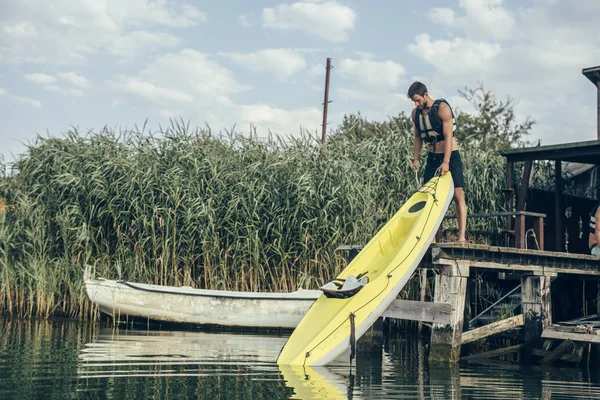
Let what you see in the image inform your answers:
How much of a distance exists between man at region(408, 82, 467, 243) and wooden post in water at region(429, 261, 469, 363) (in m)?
0.40

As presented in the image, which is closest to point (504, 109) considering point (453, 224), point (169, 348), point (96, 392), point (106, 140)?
point (453, 224)

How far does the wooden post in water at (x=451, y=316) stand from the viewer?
797cm

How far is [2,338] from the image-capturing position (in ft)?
29.9

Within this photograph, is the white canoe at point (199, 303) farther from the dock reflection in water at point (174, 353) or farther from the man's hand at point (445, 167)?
the man's hand at point (445, 167)

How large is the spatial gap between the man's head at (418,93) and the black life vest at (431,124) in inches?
5.3

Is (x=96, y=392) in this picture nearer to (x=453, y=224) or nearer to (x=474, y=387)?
(x=474, y=387)

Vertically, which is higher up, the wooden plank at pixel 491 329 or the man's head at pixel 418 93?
the man's head at pixel 418 93

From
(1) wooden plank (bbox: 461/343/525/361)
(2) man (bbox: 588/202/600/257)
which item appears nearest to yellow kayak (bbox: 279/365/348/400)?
(1) wooden plank (bbox: 461/343/525/361)

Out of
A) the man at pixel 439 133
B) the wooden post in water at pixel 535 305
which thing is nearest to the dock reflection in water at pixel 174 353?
the man at pixel 439 133

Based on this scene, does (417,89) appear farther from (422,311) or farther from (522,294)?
(522,294)

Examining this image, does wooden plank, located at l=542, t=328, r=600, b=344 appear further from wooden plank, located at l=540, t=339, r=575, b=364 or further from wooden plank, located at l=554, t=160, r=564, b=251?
wooden plank, located at l=554, t=160, r=564, b=251

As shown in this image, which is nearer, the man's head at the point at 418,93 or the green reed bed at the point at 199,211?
the man's head at the point at 418,93

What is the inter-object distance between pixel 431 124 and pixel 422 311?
2.17 meters

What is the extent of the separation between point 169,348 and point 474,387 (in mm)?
3863
